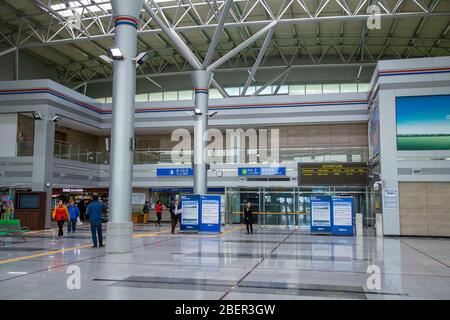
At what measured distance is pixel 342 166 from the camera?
1157 inches

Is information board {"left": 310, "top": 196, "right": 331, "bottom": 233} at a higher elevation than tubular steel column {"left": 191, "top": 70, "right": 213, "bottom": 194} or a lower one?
lower

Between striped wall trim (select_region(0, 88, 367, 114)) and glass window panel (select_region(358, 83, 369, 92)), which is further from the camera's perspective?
glass window panel (select_region(358, 83, 369, 92))

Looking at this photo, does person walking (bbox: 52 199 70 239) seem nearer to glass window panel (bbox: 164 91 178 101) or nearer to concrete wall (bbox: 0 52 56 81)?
concrete wall (bbox: 0 52 56 81)

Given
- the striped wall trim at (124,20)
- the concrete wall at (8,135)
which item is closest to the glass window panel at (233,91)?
the concrete wall at (8,135)

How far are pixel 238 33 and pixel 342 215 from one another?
55.6 feet

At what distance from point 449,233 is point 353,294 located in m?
16.5

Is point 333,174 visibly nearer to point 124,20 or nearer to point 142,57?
point 142,57

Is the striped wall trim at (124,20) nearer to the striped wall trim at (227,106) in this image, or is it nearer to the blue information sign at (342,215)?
the blue information sign at (342,215)

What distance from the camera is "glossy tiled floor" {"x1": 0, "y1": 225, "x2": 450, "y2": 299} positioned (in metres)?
7.60

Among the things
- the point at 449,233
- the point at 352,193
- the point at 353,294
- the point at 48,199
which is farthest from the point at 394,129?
the point at 48,199

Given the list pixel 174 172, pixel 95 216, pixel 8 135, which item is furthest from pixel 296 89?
pixel 95 216

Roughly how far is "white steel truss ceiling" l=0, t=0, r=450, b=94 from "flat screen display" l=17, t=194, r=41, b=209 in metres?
10.4

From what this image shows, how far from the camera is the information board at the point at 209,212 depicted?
23.2 meters

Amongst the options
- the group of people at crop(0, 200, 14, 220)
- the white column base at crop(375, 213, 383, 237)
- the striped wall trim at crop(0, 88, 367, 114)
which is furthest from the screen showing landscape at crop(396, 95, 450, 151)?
the group of people at crop(0, 200, 14, 220)
